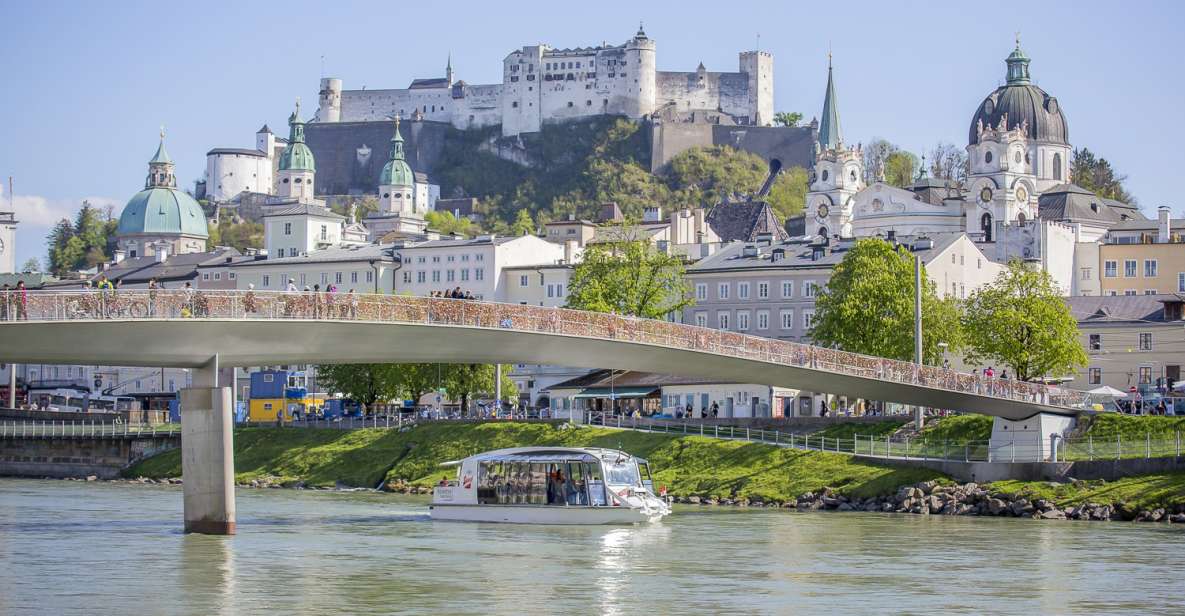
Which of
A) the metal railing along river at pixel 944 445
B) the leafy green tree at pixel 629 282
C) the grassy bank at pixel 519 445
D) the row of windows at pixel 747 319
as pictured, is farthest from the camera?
the row of windows at pixel 747 319

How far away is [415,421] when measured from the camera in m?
85.2

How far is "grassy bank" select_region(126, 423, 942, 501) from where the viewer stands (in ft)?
214

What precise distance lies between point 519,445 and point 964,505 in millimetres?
22915

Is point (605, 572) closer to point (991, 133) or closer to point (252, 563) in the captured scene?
point (252, 563)

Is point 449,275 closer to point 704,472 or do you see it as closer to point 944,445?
point 704,472

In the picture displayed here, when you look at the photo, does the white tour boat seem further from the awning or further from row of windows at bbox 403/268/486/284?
row of windows at bbox 403/268/486/284

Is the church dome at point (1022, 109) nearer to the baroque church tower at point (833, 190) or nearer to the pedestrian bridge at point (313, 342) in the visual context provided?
the baroque church tower at point (833, 190)

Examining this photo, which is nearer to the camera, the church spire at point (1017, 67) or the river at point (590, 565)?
the river at point (590, 565)

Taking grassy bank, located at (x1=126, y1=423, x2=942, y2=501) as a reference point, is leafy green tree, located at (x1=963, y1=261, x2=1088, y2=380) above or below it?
above

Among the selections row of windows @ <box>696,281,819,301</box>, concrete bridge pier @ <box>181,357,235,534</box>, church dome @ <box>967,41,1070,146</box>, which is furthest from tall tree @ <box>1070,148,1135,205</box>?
concrete bridge pier @ <box>181,357,235,534</box>

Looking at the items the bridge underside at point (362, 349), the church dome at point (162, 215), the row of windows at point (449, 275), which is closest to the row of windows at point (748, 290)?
the row of windows at point (449, 275)

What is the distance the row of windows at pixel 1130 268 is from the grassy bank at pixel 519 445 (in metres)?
54.9

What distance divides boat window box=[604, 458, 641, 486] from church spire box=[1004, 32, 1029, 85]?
104571 mm

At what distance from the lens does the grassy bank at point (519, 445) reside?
65.1 meters
